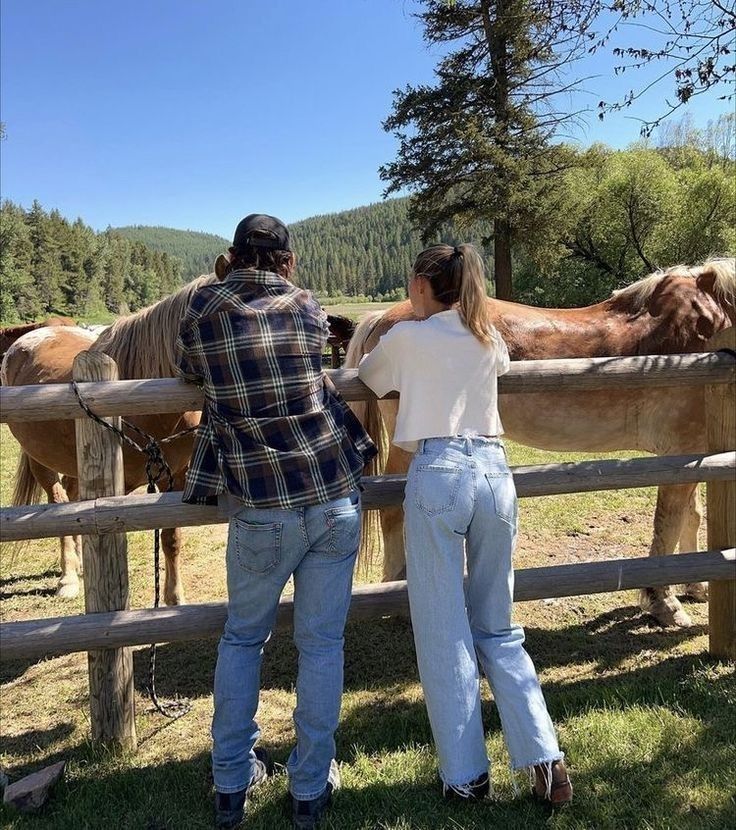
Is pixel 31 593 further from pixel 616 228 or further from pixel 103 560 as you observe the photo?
pixel 616 228

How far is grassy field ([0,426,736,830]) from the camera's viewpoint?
2.31 metres

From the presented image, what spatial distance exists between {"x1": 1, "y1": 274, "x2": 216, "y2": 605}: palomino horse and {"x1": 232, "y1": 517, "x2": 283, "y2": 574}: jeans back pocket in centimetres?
191

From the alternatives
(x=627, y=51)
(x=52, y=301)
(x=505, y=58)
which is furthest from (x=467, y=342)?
(x=52, y=301)

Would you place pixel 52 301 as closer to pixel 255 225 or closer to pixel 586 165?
pixel 586 165

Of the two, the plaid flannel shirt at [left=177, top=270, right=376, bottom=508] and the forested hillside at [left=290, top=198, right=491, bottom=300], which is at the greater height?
the forested hillside at [left=290, top=198, right=491, bottom=300]

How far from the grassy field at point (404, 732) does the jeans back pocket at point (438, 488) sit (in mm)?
1203

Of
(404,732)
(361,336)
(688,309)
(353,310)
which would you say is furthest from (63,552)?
(353,310)

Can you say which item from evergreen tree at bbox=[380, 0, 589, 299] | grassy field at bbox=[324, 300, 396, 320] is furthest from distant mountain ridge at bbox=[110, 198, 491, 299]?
evergreen tree at bbox=[380, 0, 589, 299]

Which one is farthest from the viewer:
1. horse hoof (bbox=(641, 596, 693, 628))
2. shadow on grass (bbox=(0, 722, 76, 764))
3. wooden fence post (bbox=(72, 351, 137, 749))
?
horse hoof (bbox=(641, 596, 693, 628))

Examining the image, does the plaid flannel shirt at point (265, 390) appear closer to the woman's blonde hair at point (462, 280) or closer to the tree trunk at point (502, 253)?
the woman's blonde hair at point (462, 280)

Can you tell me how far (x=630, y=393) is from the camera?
430 cm

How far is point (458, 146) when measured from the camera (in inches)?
756

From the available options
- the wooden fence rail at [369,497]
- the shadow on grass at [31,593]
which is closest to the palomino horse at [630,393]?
the wooden fence rail at [369,497]

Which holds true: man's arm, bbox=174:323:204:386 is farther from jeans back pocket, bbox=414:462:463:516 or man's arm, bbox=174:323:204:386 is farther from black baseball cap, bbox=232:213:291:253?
jeans back pocket, bbox=414:462:463:516
